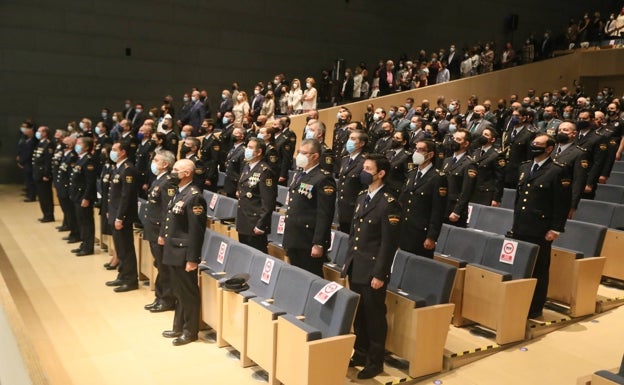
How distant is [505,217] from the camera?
548 centimetres

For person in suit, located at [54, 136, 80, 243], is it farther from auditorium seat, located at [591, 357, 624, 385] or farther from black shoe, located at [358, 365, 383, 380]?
auditorium seat, located at [591, 357, 624, 385]

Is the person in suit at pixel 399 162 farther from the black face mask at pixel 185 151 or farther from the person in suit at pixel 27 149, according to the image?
the person in suit at pixel 27 149

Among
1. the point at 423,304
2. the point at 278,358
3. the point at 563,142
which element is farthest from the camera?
the point at 563,142

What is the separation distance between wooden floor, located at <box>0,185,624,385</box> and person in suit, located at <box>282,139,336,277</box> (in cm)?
93

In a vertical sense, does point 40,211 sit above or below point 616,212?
below

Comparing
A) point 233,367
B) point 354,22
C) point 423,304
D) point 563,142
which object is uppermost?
point 354,22

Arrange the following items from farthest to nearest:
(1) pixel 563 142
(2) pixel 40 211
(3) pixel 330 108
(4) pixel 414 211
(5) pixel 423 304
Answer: (3) pixel 330 108 < (2) pixel 40 211 < (1) pixel 563 142 < (4) pixel 414 211 < (5) pixel 423 304

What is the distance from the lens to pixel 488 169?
6125 millimetres

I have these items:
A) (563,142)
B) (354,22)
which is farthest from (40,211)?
(354,22)

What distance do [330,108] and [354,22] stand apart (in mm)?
5078

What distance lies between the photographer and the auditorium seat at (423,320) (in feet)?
12.0

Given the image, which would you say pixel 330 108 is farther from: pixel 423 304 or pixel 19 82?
pixel 423 304

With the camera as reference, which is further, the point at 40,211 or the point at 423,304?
the point at 40,211

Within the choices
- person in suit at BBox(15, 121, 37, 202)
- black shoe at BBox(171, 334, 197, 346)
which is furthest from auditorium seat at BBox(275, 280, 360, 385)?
person in suit at BBox(15, 121, 37, 202)
